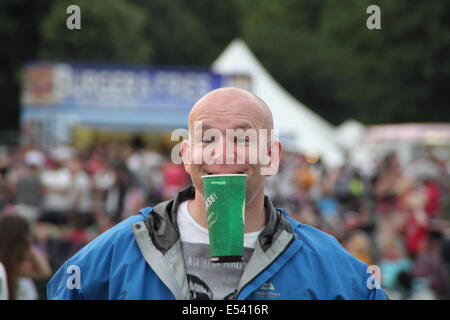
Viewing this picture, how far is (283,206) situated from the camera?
45.8 ft

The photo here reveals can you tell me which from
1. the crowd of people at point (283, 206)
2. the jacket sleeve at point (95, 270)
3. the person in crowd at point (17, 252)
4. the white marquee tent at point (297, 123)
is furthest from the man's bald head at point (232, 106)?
the white marquee tent at point (297, 123)

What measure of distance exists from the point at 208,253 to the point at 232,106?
1.26ft

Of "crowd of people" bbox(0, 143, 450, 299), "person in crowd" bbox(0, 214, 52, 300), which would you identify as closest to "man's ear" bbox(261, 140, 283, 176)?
"crowd of people" bbox(0, 143, 450, 299)

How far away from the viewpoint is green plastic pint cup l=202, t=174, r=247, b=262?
2.38 metres

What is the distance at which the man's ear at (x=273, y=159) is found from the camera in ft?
8.57

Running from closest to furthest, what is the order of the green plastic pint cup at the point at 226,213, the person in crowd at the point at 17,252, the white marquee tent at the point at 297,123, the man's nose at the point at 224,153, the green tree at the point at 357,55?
1. the green plastic pint cup at the point at 226,213
2. the man's nose at the point at 224,153
3. the person in crowd at the point at 17,252
4. the white marquee tent at the point at 297,123
5. the green tree at the point at 357,55

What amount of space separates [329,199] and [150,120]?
905cm

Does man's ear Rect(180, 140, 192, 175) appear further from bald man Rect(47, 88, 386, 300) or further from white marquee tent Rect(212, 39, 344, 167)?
white marquee tent Rect(212, 39, 344, 167)

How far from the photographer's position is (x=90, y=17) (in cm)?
4022

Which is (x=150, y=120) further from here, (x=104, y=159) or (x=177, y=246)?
(x=177, y=246)

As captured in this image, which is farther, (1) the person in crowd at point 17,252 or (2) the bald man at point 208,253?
(1) the person in crowd at point 17,252

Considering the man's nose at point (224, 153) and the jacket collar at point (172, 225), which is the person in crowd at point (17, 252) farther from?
the man's nose at point (224, 153)

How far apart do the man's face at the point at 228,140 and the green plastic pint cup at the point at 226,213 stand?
0.13 m

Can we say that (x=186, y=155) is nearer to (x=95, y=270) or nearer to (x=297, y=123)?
(x=95, y=270)
